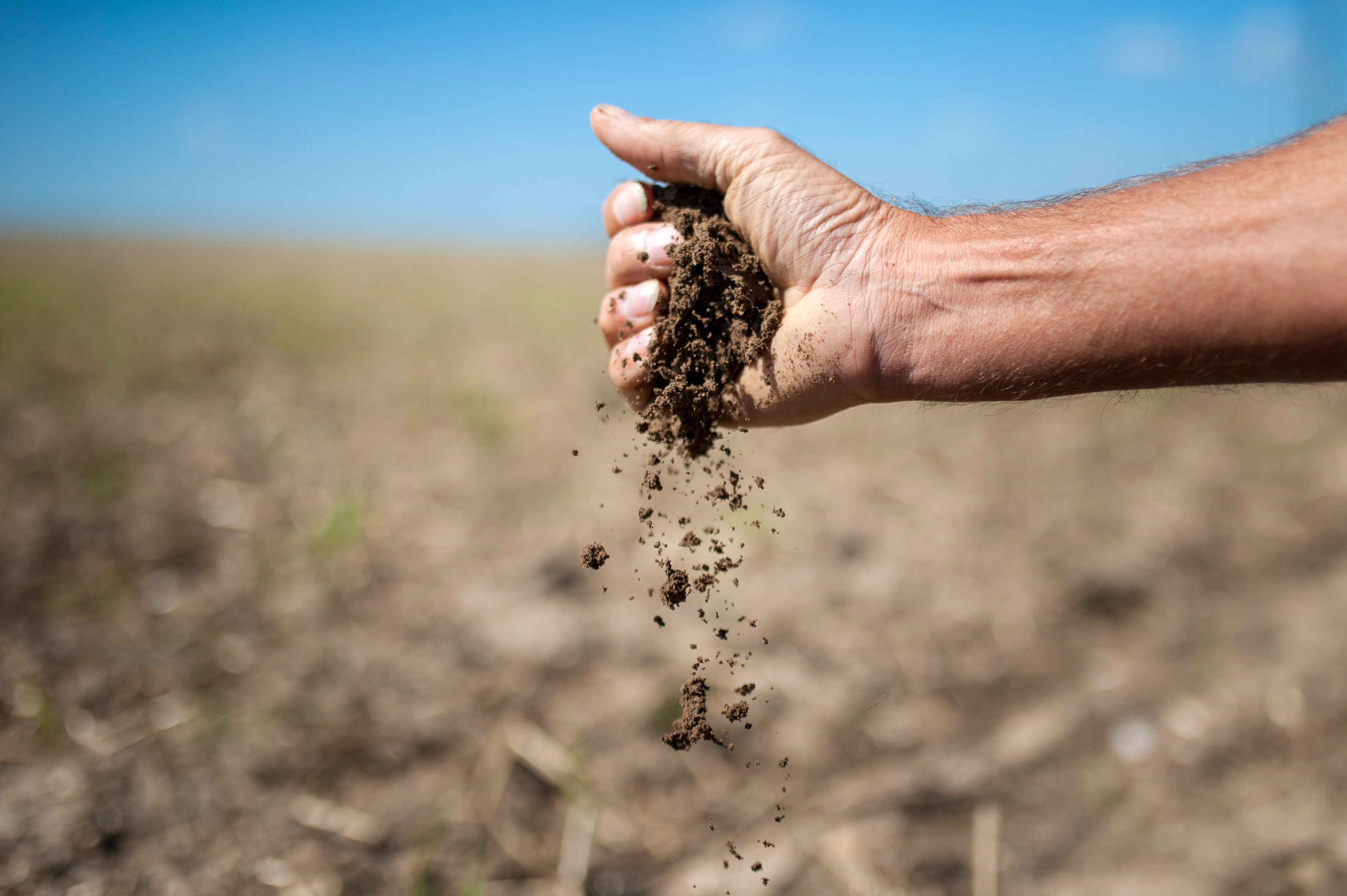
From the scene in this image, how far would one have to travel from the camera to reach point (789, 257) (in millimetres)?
1706

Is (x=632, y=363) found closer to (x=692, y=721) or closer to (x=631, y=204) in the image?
(x=631, y=204)

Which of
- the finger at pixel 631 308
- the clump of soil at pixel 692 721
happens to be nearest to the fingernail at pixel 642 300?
the finger at pixel 631 308

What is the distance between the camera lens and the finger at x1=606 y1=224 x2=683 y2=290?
5.73ft

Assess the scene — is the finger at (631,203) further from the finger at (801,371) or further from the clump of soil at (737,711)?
the clump of soil at (737,711)

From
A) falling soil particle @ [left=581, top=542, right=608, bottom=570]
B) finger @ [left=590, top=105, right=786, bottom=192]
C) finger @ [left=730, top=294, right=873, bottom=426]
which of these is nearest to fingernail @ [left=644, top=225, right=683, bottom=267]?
finger @ [left=590, top=105, right=786, bottom=192]

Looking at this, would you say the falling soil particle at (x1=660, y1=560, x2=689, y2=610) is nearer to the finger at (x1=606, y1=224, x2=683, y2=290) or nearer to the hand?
the hand

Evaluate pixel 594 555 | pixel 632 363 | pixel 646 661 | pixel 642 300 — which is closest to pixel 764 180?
pixel 642 300

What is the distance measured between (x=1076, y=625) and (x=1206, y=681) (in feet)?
1.58

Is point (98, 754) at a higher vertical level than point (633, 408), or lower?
lower

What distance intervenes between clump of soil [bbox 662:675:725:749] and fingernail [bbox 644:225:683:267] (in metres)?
0.99

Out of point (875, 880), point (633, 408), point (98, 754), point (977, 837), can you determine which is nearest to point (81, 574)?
point (98, 754)

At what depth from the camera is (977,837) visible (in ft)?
7.39

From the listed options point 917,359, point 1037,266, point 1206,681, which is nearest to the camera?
point 1037,266

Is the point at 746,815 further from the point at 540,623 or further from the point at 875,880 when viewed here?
the point at 540,623
